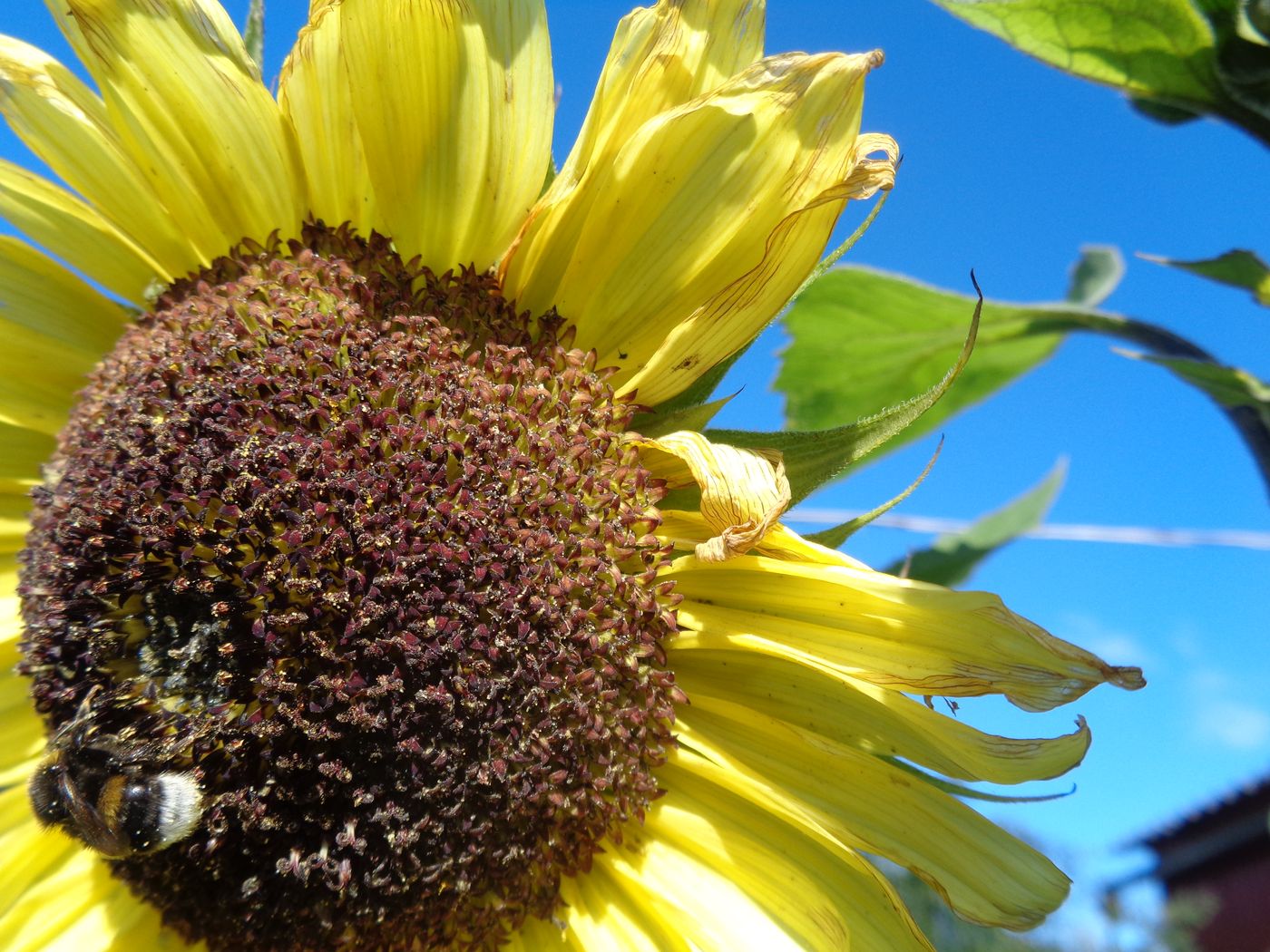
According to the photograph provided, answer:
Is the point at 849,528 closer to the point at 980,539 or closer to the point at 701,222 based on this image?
the point at 701,222

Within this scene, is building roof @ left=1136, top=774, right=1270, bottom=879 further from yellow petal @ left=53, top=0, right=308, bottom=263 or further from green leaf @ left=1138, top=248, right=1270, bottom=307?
yellow petal @ left=53, top=0, right=308, bottom=263

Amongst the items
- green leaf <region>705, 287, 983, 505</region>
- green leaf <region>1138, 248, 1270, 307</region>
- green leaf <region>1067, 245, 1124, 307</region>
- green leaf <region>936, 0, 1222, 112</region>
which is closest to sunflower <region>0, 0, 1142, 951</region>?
green leaf <region>705, 287, 983, 505</region>

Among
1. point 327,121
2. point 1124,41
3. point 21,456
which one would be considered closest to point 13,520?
point 21,456

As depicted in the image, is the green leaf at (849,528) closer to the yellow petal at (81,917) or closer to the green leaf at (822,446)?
the green leaf at (822,446)

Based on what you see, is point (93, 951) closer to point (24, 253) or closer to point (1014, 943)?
point (24, 253)

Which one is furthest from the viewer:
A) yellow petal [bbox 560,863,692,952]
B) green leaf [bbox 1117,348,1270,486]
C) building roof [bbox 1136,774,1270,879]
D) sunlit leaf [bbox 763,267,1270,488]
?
building roof [bbox 1136,774,1270,879]
